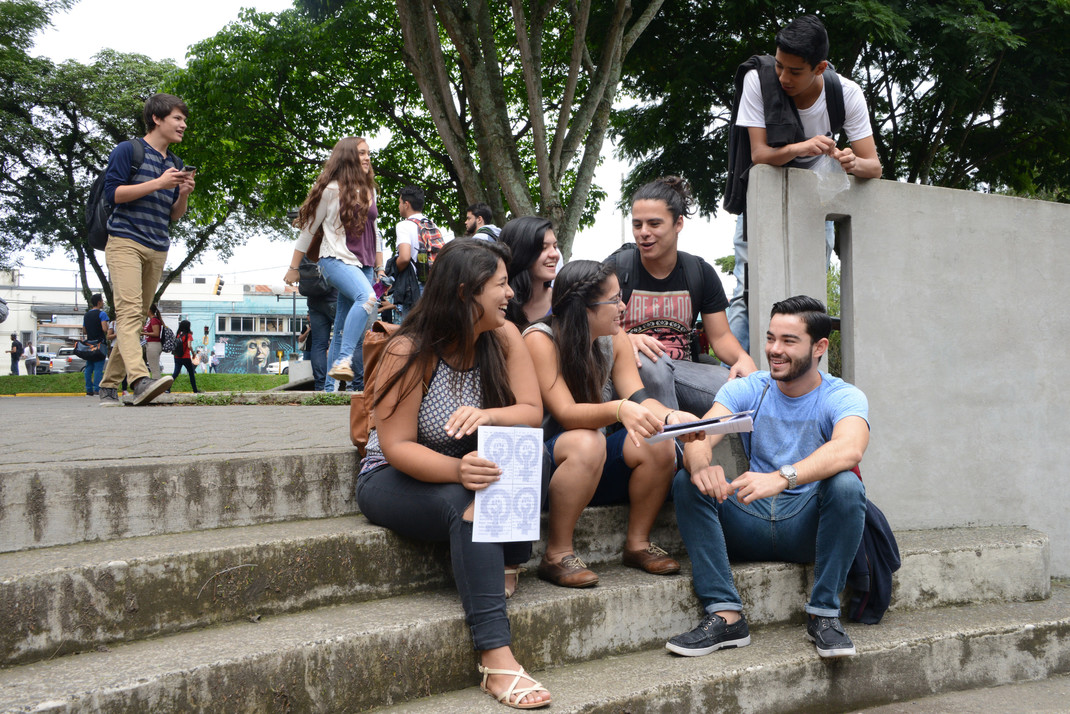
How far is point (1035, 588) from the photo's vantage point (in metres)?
3.74

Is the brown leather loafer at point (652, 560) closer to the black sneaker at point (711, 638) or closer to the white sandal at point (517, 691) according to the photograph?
the black sneaker at point (711, 638)

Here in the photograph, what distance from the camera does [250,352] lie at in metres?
59.9

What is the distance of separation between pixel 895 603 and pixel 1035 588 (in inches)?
29.9

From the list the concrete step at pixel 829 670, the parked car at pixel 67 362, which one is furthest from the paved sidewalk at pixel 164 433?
the parked car at pixel 67 362

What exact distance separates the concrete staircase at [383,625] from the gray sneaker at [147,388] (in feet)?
10.8

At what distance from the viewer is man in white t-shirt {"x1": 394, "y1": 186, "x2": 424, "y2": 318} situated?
23.1ft

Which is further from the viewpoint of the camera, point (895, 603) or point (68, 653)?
point (895, 603)

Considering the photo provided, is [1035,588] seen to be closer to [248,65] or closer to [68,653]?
[68,653]

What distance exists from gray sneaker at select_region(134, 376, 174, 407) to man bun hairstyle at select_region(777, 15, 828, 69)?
15.2ft

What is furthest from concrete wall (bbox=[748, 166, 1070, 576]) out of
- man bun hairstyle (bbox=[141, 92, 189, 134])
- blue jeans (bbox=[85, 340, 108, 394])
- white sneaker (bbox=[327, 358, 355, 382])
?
blue jeans (bbox=[85, 340, 108, 394])

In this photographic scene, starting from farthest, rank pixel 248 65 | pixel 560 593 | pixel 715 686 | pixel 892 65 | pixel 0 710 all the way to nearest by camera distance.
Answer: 1. pixel 248 65
2. pixel 892 65
3. pixel 560 593
4. pixel 715 686
5. pixel 0 710

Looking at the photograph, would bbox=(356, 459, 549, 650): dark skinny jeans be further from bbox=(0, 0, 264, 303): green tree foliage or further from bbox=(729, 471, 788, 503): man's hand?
bbox=(0, 0, 264, 303): green tree foliage

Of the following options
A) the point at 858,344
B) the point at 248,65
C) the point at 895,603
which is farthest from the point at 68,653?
the point at 248,65

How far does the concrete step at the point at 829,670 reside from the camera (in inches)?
104
